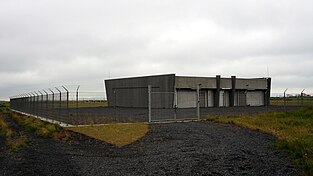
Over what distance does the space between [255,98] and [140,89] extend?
59.9 ft

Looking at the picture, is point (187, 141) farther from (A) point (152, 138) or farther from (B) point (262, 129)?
(B) point (262, 129)

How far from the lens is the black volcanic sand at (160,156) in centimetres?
915

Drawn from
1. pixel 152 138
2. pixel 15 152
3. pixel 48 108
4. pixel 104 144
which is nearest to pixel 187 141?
pixel 152 138

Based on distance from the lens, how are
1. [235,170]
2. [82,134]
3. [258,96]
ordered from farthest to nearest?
1. [258,96]
2. [82,134]
3. [235,170]

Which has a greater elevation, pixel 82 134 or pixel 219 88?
pixel 219 88

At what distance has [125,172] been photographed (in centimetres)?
910

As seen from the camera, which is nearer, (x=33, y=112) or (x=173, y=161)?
(x=173, y=161)

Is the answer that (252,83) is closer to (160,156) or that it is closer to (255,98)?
(255,98)

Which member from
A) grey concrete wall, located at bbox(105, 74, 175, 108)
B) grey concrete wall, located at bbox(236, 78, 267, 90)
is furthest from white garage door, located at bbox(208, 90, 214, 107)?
grey concrete wall, located at bbox(105, 74, 175, 108)

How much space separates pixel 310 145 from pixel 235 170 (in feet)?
10.9

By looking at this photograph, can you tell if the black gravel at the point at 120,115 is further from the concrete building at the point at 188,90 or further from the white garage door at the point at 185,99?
the white garage door at the point at 185,99

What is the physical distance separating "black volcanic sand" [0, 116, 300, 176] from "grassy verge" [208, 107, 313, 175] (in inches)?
14.4

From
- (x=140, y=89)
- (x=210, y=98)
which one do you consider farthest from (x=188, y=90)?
(x=140, y=89)

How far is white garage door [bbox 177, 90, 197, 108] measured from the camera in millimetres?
42250
